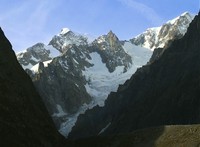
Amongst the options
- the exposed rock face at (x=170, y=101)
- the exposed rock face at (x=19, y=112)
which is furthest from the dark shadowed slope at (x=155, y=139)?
the exposed rock face at (x=170, y=101)

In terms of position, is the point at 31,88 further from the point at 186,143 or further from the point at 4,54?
the point at 186,143

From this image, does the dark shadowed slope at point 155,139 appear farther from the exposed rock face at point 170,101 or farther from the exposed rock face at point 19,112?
the exposed rock face at point 170,101

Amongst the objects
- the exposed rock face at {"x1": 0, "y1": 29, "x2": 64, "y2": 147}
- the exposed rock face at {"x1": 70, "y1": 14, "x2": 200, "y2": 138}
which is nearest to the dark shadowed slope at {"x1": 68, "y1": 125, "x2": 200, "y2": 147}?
the exposed rock face at {"x1": 0, "y1": 29, "x2": 64, "y2": 147}

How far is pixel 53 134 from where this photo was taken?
2667 inches

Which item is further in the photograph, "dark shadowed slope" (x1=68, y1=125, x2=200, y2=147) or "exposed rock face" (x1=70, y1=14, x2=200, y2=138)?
"exposed rock face" (x1=70, y1=14, x2=200, y2=138)

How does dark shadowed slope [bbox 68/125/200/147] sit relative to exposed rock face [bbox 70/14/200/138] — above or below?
below

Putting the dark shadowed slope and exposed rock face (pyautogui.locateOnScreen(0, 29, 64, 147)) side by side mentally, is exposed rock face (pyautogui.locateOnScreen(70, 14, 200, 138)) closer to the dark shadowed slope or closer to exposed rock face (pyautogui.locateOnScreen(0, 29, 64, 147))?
the dark shadowed slope

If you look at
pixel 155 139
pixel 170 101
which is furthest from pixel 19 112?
pixel 170 101

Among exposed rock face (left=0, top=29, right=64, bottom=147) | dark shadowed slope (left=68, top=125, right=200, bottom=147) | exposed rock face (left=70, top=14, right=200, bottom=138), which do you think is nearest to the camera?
exposed rock face (left=0, top=29, right=64, bottom=147)

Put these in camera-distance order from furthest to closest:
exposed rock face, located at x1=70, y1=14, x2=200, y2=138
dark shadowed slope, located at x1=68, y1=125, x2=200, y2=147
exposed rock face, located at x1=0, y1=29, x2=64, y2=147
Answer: exposed rock face, located at x1=70, y1=14, x2=200, y2=138 → dark shadowed slope, located at x1=68, y1=125, x2=200, y2=147 → exposed rock face, located at x1=0, y1=29, x2=64, y2=147

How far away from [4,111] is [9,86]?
7.07 metres

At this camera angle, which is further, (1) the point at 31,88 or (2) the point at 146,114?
(2) the point at 146,114

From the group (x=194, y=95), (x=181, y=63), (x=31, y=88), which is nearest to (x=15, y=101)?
(x=31, y=88)

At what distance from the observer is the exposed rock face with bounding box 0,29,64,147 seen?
5775 centimetres
